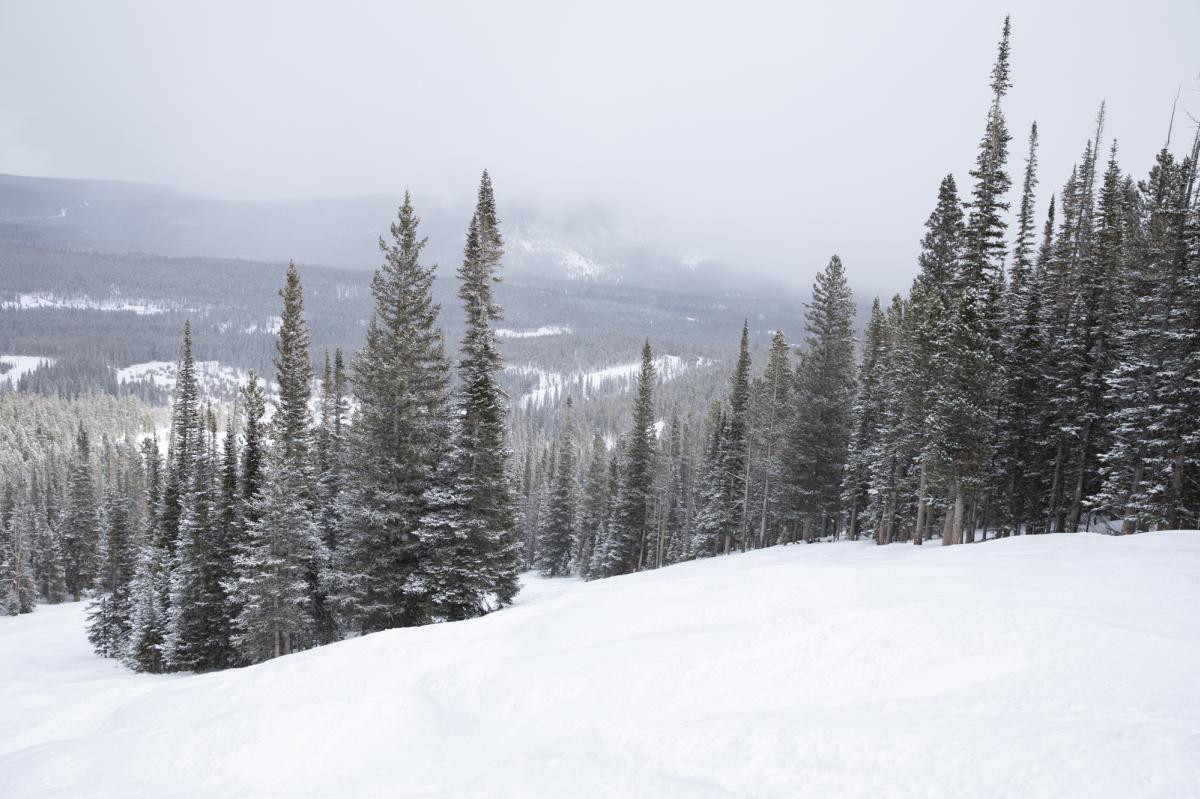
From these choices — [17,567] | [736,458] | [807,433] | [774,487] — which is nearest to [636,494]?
[736,458]

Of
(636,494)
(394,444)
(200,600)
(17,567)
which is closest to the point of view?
(394,444)

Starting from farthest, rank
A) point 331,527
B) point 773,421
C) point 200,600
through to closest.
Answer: point 773,421 < point 331,527 < point 200,600

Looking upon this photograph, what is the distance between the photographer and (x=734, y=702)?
29.2 feet

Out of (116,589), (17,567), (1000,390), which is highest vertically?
(1000,390)

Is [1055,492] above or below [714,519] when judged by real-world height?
above

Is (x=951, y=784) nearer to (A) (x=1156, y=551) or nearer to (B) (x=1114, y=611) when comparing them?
(B) (x=1114, y=611)

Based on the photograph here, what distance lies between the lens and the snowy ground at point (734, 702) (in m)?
6.17

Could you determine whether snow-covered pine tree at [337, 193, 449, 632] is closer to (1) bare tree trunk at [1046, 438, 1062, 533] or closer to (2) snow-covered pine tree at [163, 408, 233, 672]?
(2) snow-covered pine tree at [163, 408, 233, 672]

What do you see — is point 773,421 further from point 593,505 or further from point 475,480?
point 593,505

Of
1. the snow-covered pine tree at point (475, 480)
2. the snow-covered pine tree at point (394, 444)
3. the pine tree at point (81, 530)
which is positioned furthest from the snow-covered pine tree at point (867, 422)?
the pine tree at point (81, 530)

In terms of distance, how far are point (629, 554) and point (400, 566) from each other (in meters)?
31.8

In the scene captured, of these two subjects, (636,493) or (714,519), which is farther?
(636,493)

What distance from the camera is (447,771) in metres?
9.07

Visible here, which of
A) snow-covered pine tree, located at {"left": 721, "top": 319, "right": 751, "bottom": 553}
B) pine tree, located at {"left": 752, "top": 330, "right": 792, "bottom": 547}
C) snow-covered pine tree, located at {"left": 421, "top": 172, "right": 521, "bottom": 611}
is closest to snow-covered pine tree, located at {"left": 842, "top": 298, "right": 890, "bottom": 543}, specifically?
pine tree, located at {"left": 752, "top": 330, "right": 792, "bottom": 547}
